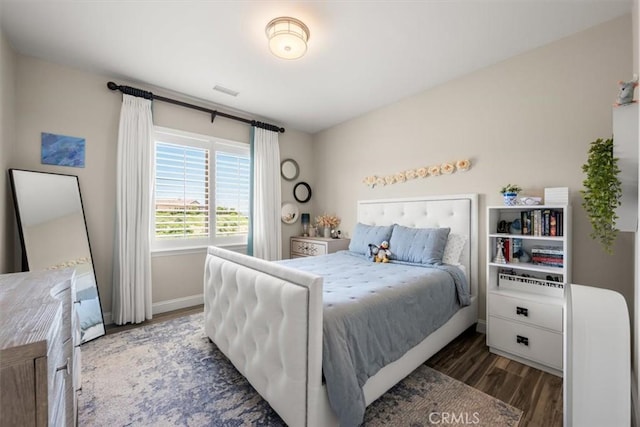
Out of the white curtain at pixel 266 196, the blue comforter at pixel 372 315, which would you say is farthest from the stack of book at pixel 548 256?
the white curtain at pixel 266 196

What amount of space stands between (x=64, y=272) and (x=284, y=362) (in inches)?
54.0

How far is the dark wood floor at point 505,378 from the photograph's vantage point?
1556 millimetres

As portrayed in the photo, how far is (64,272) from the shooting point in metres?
1.50

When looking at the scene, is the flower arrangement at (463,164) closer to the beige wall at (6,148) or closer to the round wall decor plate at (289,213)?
the round wall decor plate at (289,213)

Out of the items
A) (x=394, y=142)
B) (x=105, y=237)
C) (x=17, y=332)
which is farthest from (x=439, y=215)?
(x=105, y=237)

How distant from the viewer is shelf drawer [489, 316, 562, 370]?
190 cm

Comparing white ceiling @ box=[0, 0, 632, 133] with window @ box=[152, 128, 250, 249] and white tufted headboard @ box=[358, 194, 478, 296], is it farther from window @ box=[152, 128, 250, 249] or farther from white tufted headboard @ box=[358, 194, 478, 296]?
white tufted headboard @ box=[358, 194, 478, 296]

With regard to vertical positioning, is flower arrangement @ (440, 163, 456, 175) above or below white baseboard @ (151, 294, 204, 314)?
above

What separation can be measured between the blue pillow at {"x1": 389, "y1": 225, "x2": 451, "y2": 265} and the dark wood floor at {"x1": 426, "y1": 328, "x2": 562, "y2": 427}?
78 centimetres

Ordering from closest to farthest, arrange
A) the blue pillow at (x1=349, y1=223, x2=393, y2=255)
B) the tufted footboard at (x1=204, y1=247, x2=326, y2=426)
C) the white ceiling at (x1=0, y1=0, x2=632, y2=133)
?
the tufted footboard at (x1=204, y1=247, x2=326, y2=426) → the white ceiling at (x1=0, y1=0, x2=632, y2=133) → the blue pillow at (x1=349, y1=223, x2=393, y2=255)

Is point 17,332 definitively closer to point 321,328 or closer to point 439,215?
point 321,328

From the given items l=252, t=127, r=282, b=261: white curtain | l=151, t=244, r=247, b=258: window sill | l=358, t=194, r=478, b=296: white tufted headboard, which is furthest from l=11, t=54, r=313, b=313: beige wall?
l=358, t=194, r=478, b=296: white tufted headboard

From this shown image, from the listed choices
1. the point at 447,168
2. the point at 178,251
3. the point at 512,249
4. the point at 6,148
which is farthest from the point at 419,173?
the point at 6,148

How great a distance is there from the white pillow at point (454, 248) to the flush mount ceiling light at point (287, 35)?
2238 mm
